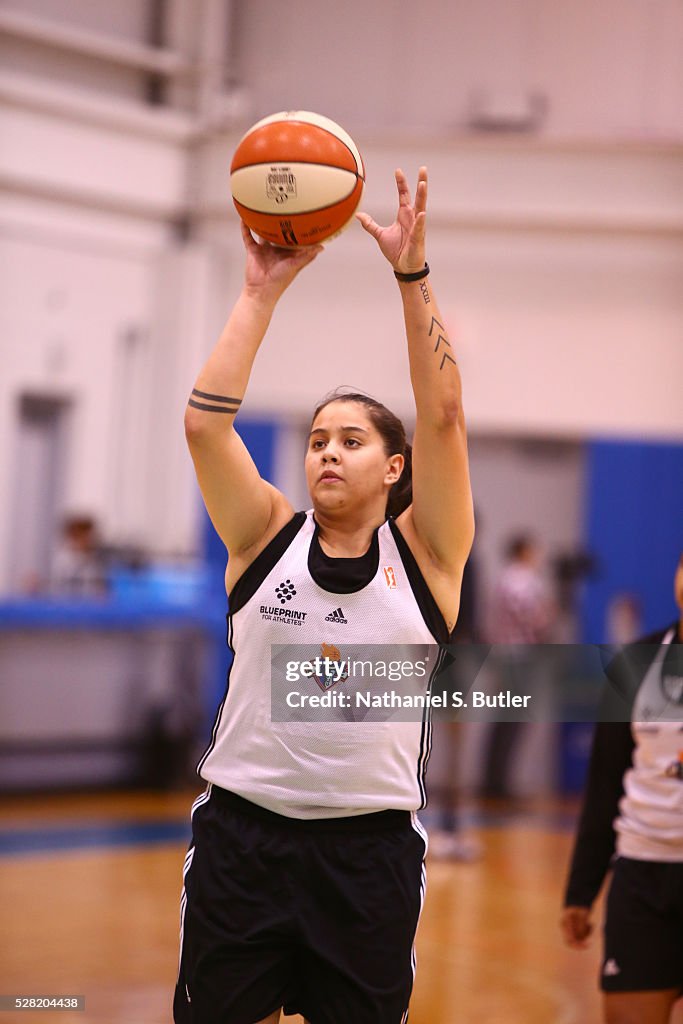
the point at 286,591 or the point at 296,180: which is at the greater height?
the point at 296,180

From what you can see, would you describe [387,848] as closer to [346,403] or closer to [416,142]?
[346,403]

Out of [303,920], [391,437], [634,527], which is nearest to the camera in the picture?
[303,920]

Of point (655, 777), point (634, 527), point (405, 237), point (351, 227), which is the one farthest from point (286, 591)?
point (634, 527)

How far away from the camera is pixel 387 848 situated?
8.21 feet

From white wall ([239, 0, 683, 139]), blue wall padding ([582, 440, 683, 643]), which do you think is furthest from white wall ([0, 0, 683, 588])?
blue wall padding ([582, 440, 683, 643])

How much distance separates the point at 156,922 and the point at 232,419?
149 inches

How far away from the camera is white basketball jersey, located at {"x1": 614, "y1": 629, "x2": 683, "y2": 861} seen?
3.27m

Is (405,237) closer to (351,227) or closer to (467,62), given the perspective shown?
(351,227)

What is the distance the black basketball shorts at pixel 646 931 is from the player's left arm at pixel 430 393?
3.95 ft

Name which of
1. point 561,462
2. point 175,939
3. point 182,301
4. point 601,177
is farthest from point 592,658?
point 175,939

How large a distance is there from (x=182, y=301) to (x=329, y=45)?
2.37 metres

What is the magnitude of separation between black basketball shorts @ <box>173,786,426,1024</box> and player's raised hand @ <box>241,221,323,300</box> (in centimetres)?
102

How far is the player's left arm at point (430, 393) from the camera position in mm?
2531

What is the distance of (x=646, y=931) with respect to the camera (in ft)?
10.6
